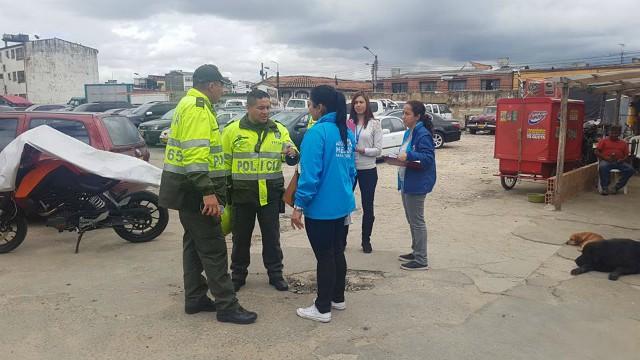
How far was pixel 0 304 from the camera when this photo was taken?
14.1 feet

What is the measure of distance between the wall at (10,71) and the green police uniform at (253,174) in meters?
56.5

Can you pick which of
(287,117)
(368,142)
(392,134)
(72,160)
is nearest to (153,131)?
(287,117)

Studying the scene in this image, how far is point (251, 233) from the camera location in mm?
4570

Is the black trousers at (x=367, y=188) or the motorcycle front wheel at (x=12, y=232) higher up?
the black trousers at (x=367, y=188)

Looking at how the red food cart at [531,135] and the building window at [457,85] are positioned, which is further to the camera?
the building window at [457,85]

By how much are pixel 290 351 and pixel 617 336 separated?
246 centimetres

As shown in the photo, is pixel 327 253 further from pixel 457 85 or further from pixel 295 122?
pixel 457 85

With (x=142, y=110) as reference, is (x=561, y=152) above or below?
below

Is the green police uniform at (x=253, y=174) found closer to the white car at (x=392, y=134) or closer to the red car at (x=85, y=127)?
the red car at (x=85, y=127)

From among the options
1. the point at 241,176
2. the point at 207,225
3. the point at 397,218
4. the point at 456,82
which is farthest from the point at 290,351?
the point at 456,82

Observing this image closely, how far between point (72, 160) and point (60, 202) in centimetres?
73

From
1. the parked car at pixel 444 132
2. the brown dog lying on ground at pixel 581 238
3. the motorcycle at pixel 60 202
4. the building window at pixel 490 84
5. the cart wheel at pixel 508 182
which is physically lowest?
the brown dog lying on ground at pixel 581 238

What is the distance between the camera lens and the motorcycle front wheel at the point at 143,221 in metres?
6.10

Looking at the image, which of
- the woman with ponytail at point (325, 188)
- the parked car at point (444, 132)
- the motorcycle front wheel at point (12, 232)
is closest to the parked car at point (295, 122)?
the parked car at point (444, 132)
